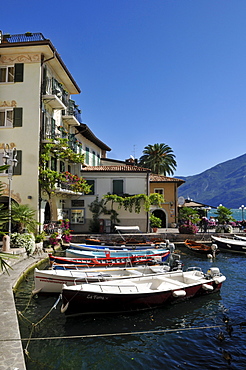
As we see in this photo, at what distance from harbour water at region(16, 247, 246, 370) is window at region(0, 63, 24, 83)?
17190 mm

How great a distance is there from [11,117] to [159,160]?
109 feet

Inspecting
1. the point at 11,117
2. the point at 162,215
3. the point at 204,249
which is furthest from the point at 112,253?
the point at 162,215

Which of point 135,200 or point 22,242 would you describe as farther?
point 135,200

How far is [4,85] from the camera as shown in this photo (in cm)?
2456

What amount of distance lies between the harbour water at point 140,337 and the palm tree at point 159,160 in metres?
41.3

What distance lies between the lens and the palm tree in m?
54.1

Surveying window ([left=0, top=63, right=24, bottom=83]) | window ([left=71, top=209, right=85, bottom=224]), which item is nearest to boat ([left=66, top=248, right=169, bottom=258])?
window ([left=71, top=209, right=85, bottom=224])

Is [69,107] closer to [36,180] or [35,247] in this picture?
[36,180]

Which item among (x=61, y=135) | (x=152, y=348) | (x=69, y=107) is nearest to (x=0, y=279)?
(x=152, y=348)

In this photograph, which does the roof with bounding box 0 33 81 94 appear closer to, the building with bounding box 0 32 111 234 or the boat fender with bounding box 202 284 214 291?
the building with bounding box 0 32 111 234

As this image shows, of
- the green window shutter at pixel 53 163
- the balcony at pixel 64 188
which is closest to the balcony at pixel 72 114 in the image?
the green window shutter at pixel 53 163

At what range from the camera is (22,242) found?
1961cm

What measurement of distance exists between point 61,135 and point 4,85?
5829 mm

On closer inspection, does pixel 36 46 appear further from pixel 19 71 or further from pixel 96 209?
pixel 96 209
